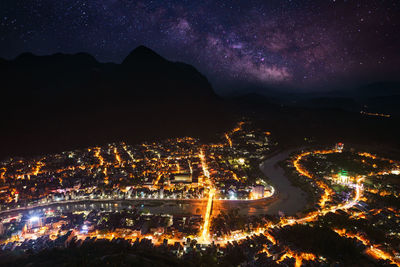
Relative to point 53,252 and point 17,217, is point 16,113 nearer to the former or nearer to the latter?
point 17,217

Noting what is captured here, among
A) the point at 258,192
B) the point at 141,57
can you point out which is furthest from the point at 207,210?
the point at 141,57

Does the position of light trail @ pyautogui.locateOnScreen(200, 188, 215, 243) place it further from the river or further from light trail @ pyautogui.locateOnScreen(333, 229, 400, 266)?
light trail @ pyautogui.locateOnScreen(333, 229, 400, 266)

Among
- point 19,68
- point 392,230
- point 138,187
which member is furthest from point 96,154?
point 19,68

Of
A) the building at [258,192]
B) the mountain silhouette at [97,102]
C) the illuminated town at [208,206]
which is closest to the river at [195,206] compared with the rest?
the illuminated town at [208,206]

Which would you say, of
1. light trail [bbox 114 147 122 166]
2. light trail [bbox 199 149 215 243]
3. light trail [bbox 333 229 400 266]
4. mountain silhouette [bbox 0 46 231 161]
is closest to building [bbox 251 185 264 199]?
light trail [bbox 199 149 215 243]

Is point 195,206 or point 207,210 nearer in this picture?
point 207,210

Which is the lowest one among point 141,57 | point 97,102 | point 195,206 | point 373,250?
point 195,206

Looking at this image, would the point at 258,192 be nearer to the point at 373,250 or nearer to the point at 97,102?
the point at 373,250

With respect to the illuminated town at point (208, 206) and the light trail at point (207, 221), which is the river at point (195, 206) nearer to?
the illuminated town at point (208, 206)
